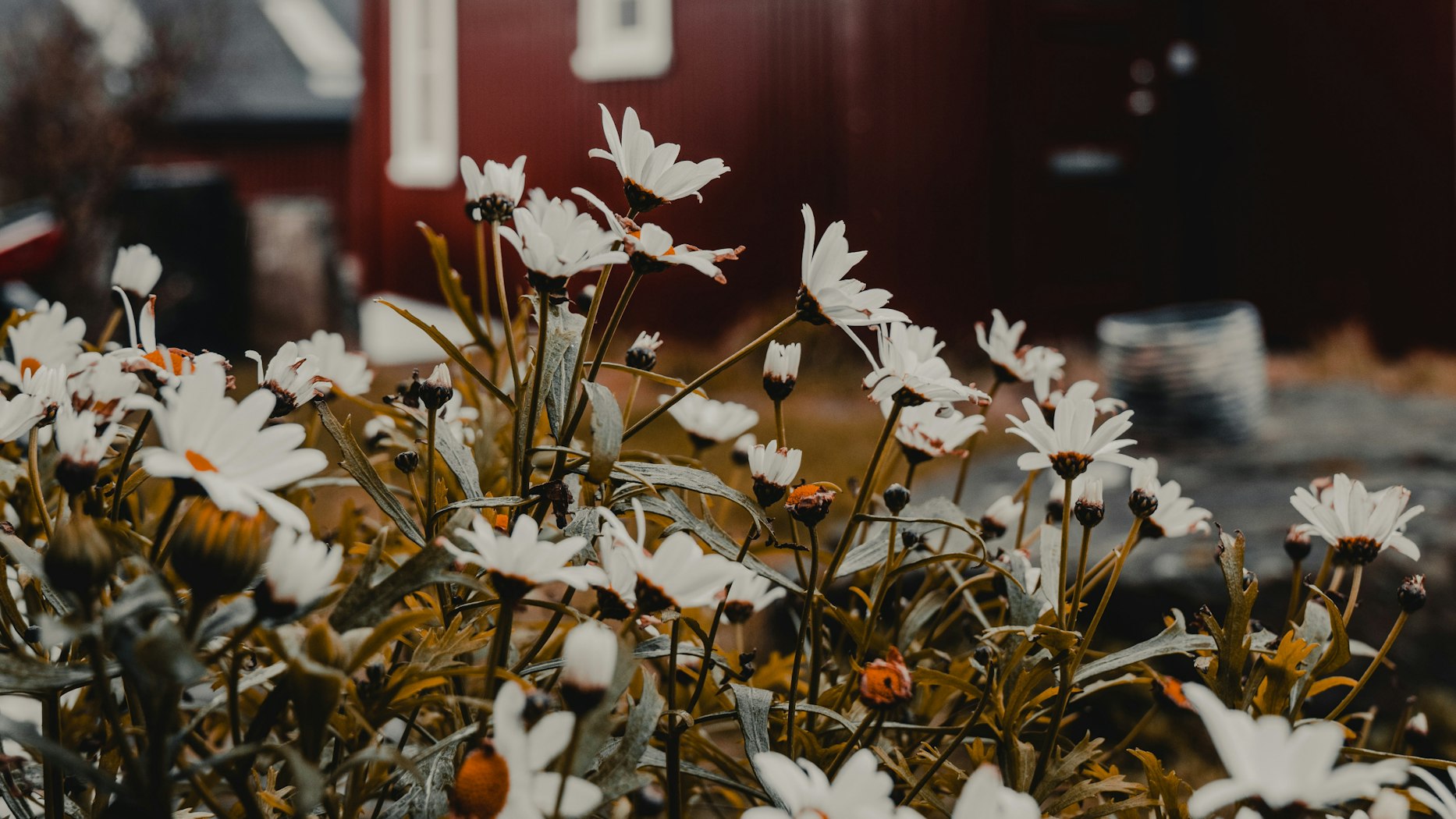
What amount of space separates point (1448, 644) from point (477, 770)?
2.04 m

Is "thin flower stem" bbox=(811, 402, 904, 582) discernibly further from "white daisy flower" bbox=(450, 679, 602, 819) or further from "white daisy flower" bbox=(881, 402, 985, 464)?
"white daisy flower" bbox=(450, 679, 602, 819)

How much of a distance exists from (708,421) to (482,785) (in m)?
0.38

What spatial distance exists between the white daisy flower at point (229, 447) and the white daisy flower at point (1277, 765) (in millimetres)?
274

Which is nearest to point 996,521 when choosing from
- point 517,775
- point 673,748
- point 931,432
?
point 931,432

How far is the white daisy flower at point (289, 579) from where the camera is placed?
38 cm

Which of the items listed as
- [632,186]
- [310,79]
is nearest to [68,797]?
[632,186]

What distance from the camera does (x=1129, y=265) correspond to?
5.04 metres

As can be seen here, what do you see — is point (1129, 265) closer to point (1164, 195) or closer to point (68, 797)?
point (1164, 195)

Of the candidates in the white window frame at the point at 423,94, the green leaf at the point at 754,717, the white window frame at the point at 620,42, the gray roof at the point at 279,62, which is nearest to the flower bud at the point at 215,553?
the green leaf at the point at 754,717

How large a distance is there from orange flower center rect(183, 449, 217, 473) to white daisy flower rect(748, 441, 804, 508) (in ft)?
0.81

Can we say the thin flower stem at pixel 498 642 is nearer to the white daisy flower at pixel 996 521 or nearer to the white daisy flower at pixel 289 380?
the white daisy flower at pixel 289 380

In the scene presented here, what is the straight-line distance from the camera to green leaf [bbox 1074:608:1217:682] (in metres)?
0.53

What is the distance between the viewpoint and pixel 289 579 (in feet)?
1.24

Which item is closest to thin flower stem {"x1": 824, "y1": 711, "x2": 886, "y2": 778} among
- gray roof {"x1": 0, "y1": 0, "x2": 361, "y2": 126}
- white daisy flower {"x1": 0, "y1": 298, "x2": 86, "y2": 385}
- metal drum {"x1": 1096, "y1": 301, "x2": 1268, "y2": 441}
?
white daisy flower {"x1": 0, "y1": 298, "x2": 86, "y2": 385}
